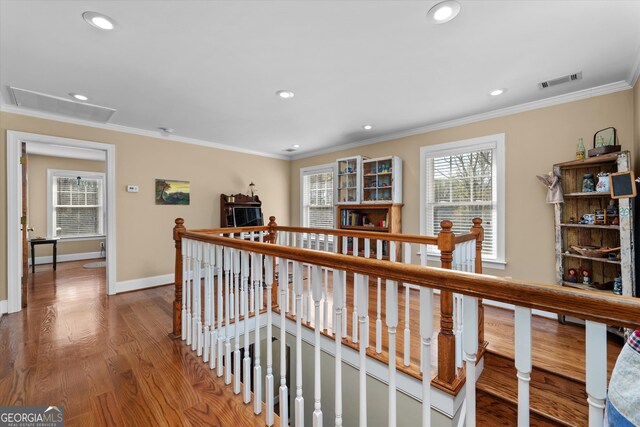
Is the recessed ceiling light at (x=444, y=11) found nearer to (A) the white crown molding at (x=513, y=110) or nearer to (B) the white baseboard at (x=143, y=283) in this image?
(A) the white crown molding at (x=513, y=110)

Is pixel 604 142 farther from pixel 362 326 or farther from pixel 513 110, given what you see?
pixel 362 326

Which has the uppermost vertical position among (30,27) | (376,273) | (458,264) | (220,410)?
(30,27)

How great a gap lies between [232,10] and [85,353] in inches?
116

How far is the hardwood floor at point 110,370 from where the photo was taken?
1662 millimetres

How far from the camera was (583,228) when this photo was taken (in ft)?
9.71

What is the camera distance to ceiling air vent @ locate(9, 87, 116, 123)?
291 cm

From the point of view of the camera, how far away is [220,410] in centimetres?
168

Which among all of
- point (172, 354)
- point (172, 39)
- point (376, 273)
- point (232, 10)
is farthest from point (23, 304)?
point (376, 273)

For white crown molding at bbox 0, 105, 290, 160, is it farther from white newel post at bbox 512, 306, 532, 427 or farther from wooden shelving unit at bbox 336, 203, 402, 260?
white newel post at bbox 512, 306, 532, 427

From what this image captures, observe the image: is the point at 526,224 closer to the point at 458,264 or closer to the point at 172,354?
the point at 458,264

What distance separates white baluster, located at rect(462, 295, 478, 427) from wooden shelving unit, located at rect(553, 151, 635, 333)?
9.11 feet

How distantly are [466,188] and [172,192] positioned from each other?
453 cm

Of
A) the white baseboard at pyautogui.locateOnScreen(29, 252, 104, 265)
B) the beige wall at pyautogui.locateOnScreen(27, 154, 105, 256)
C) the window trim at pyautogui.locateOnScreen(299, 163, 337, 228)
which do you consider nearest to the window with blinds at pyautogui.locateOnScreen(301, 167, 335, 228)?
the window trim at pyautogui.locateOnScreen(299, 163, 337, 228)

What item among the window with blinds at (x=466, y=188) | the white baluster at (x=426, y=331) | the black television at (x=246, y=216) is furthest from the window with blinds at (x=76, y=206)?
the white baluster at (x=426, y=331)
